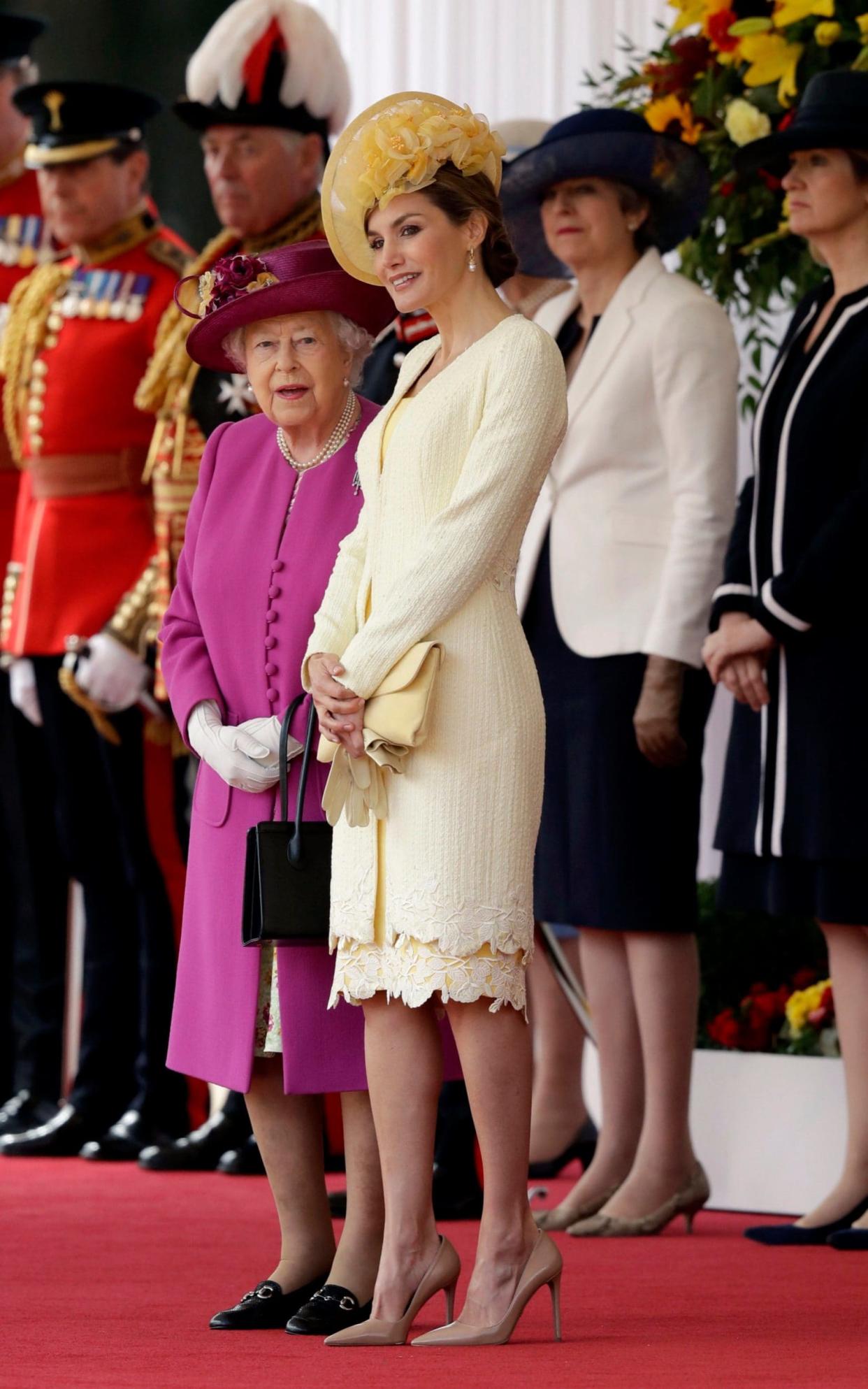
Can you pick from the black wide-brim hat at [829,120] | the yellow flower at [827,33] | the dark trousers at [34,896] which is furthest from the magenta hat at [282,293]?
the dark trousers at [34,896]

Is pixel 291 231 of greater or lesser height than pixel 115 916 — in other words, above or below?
above

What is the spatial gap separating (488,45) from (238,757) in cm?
350

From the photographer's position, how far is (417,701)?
2580 mm

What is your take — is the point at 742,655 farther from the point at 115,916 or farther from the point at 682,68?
the point at 115,916

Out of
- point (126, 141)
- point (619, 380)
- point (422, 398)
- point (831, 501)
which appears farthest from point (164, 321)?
point (422, 398)

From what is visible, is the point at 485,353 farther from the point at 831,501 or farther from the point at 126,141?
the point at 126,141

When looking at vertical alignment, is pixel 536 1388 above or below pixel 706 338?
below

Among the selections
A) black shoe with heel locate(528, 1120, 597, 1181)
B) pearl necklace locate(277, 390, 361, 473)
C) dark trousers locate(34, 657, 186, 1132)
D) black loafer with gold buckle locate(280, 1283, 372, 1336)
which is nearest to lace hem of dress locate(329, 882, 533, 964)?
black loafer with gold buckle locate(280, 1283, 372, 1336)

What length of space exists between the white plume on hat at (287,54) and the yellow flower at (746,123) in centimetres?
89

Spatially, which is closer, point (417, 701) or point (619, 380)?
point (417, 701)

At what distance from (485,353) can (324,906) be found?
27.3 inches

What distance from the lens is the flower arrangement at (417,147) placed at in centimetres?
272

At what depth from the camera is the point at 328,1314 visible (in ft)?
8.93

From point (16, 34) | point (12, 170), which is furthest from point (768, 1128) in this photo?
point (16, 34)
